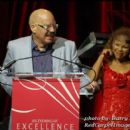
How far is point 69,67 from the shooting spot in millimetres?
2051

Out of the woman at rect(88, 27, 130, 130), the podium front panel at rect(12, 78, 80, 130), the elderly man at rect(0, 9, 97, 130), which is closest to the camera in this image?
the podium front panel at rect(12, 78, 80, 130)

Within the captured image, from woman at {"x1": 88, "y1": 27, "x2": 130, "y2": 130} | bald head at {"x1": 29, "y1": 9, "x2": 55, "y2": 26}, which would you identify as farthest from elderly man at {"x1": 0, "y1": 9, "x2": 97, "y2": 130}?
woman at {"x1": 88, "y1": 27, "x2": 130, "y2": 130}

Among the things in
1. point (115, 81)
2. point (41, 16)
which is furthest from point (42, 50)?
point (115, 81)

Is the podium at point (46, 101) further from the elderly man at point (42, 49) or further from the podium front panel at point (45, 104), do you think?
the elderly man at point (42, 49)

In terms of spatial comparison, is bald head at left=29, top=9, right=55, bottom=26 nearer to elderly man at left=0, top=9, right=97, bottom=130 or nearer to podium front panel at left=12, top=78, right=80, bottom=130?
elderly man at left=0, top=9, right=97, bottom=130

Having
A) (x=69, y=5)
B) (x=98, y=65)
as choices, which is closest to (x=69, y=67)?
(x=98, y=65)

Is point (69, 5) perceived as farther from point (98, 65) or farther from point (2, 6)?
point (98, 65)

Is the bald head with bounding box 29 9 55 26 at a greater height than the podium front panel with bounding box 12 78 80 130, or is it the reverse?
the bald head with bounding box 29 9 55 26

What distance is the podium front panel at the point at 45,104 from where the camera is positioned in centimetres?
179

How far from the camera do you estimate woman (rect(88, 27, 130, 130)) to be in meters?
1.90

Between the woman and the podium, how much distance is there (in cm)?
17

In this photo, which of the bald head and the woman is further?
the bald head

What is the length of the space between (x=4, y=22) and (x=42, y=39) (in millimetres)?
1087

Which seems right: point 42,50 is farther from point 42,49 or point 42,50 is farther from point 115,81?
point 115,81
